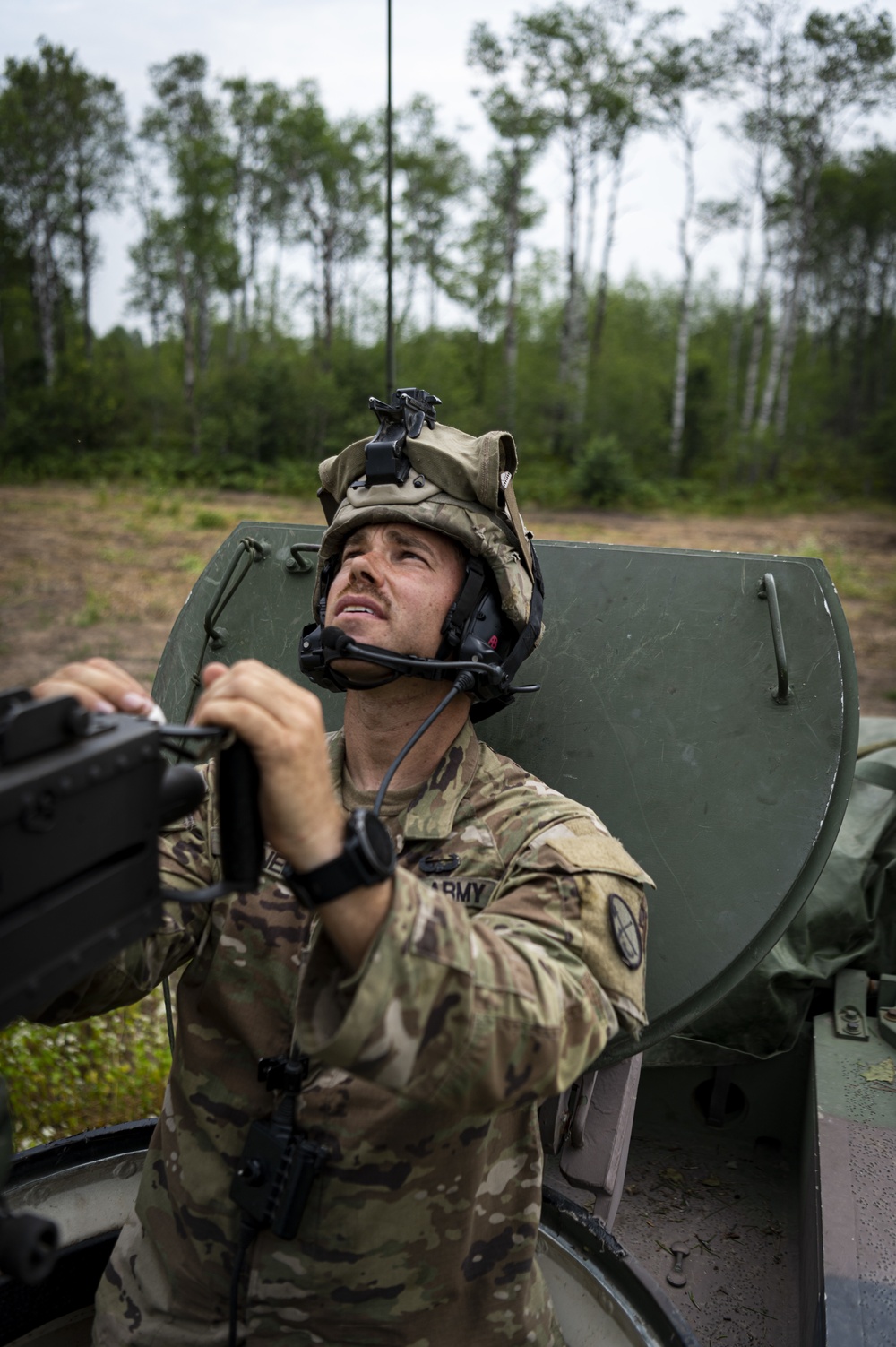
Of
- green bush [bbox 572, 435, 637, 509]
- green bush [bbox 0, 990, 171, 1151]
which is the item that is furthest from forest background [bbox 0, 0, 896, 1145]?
green bush [bbox 0, 990, 171, 1151]

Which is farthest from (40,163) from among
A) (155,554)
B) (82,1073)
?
(82,1073)

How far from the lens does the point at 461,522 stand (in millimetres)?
2119

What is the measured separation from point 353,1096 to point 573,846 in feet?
1.71

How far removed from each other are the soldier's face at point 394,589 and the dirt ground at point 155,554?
7657mm

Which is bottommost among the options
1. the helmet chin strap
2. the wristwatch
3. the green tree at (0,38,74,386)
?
the wristwatch

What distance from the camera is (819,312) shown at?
3681 centimetres

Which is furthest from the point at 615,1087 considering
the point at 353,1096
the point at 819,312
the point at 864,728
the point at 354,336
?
the point at 819,312

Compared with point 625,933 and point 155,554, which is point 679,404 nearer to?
point 155,554

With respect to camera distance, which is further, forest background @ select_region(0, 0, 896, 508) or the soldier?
forest background @ select_region(0, 0, 896, 508)

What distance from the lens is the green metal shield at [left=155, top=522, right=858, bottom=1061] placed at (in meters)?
2.21

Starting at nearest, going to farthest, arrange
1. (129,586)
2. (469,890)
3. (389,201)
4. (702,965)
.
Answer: (469,890) → (702,965) → (389,201) → (129,586)

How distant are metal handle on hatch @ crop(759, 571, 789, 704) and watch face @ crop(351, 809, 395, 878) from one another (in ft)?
4.29

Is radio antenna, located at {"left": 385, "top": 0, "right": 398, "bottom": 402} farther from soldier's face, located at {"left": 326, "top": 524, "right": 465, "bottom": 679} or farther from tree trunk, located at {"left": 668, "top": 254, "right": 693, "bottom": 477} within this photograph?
tree trunk, located at {"left": 668, "top": 254, "right": 693, "bottom": 477}

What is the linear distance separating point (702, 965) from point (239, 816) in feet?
4.16
